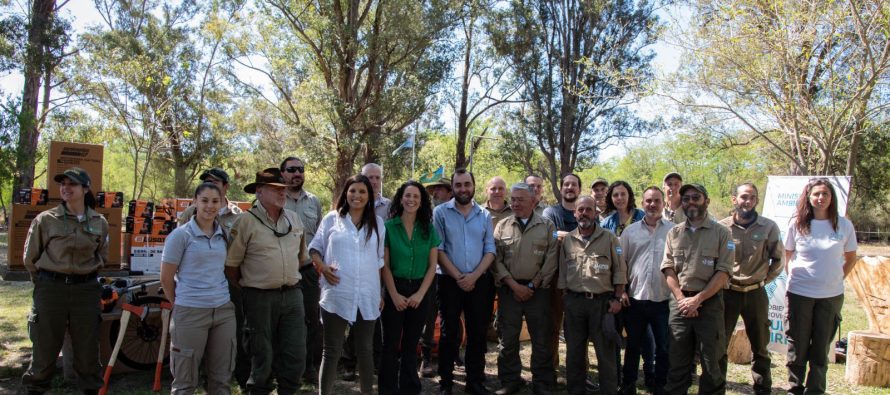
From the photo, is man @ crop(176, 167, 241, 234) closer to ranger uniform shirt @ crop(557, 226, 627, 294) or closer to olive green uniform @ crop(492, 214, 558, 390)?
olive green uniform @ crop(492, 214, 558, 390)

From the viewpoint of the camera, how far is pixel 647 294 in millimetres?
4980

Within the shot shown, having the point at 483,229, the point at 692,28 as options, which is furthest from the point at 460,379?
the point at 692,28

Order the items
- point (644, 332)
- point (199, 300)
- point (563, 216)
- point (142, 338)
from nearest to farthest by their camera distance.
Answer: point (199, 300) → point (644, 332) → point (142, 338) → point (563, 216)

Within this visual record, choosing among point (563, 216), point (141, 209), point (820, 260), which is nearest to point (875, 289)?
point (820, 260)

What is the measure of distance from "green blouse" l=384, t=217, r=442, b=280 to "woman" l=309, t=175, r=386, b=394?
0.26 m

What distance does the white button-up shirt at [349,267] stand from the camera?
4035 mm

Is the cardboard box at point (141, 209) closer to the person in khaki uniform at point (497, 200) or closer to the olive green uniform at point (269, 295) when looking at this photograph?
the olive green uniform at point (269, 295)

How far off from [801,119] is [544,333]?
5391 mm

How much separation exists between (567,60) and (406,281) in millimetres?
21464

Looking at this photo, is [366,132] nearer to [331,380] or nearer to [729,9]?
[729,9]

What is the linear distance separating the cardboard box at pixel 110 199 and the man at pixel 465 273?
3.40m

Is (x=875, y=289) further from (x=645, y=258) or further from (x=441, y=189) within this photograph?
(x=441, y=189)

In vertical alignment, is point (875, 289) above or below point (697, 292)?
below

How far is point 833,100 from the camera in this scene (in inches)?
287
